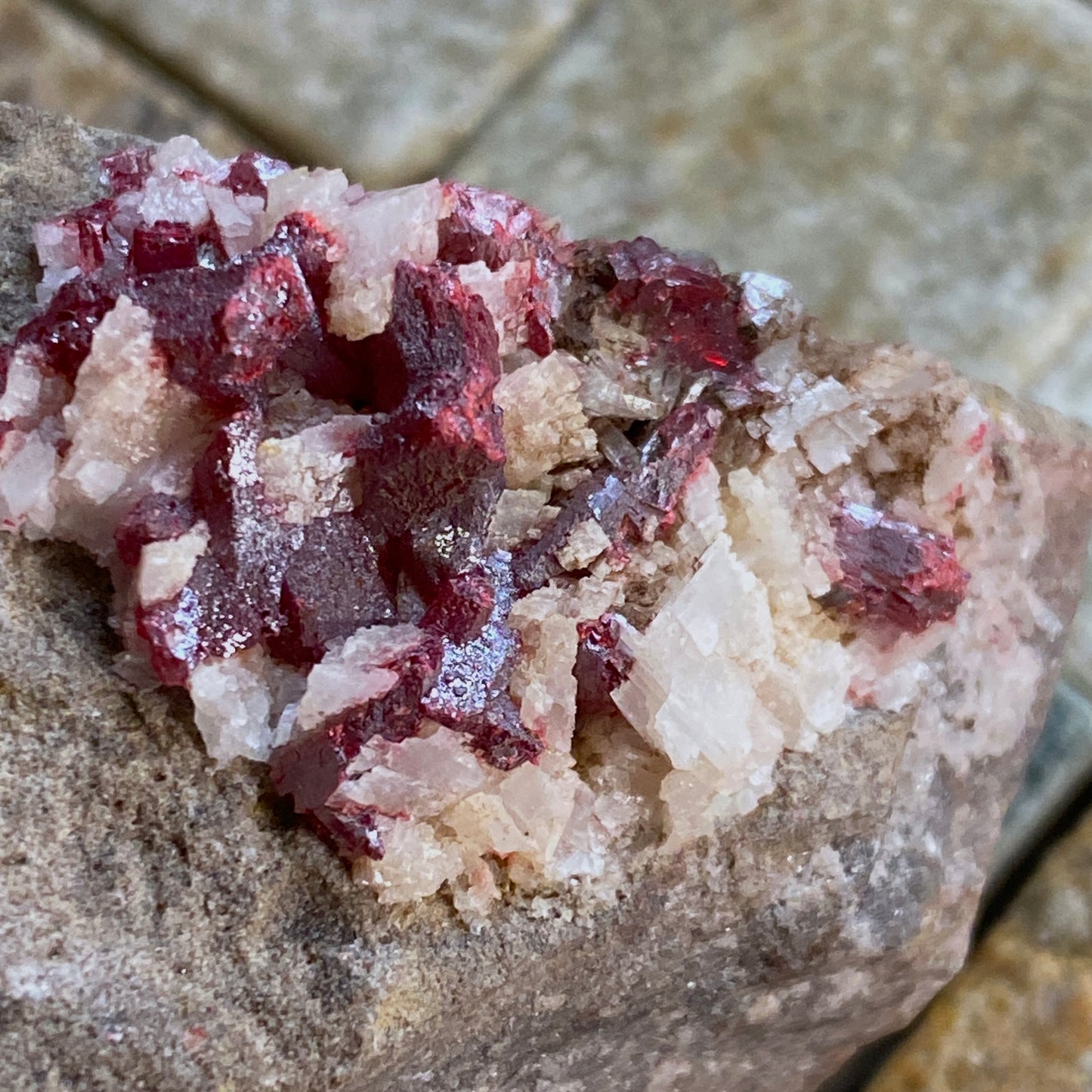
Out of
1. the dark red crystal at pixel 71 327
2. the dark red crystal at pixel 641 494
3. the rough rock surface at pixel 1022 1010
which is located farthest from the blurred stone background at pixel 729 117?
the dark red crystal at pixel 71 327

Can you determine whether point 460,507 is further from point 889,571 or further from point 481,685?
point 889,571

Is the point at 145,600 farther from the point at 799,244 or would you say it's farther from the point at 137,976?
the point at 799,244

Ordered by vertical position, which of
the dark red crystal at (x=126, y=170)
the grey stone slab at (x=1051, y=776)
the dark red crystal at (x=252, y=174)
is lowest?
the grey stone slab at (x=1051, y=776)

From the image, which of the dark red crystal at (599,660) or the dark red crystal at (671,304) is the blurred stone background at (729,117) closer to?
the dark red crystal at (671,304)

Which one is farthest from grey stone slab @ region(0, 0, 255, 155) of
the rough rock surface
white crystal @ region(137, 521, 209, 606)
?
the rough rock surface

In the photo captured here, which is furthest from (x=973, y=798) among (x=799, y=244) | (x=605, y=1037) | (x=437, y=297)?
(x=799, y=244)

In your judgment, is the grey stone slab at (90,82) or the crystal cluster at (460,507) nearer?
the crystal cluster at (460,507)

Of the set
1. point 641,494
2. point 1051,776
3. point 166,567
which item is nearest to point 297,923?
point 166,567
